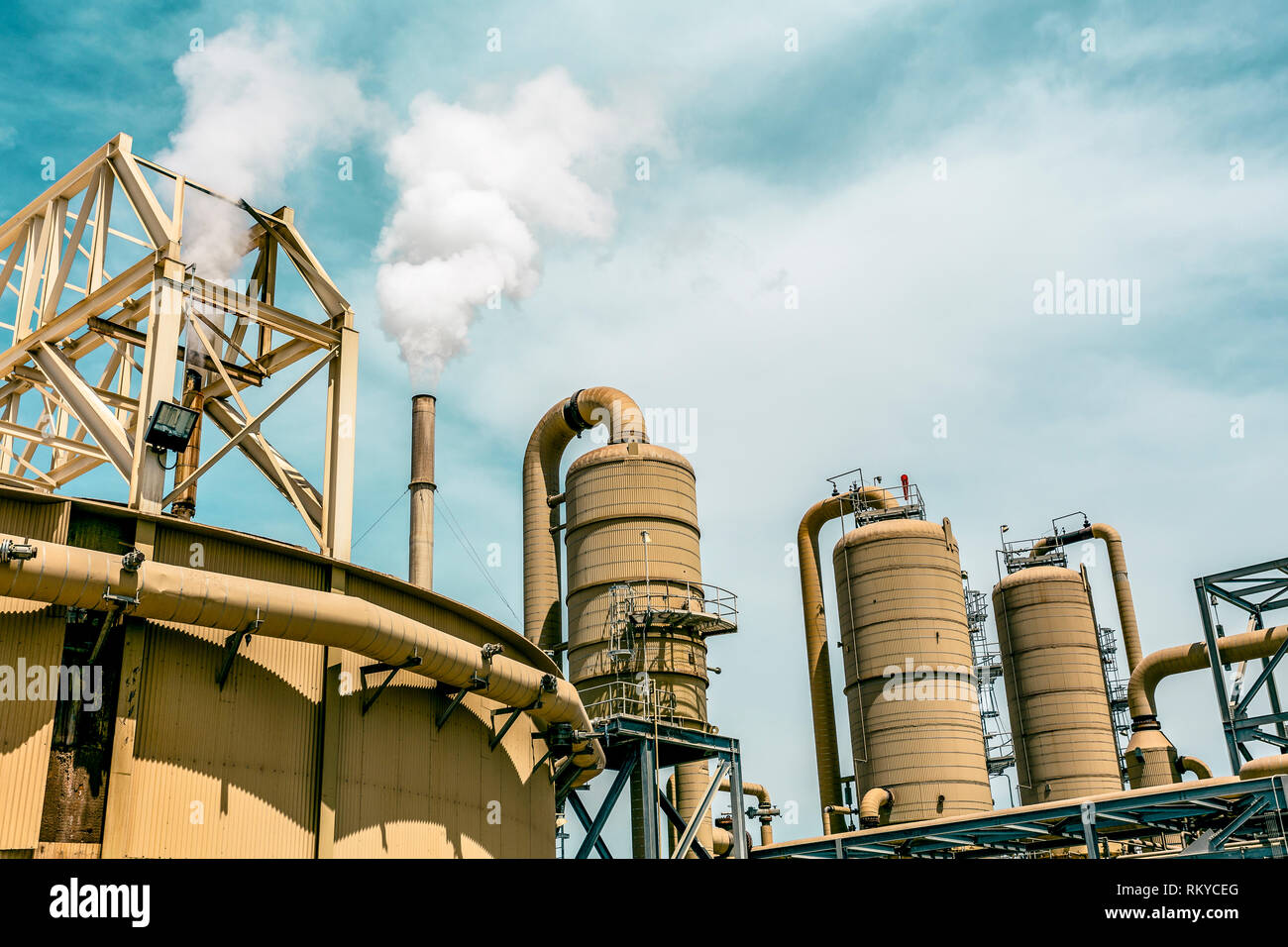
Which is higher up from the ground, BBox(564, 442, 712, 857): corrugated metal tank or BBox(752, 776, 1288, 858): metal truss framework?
BBox(564, 442, 712, 857): corrugated metal tank

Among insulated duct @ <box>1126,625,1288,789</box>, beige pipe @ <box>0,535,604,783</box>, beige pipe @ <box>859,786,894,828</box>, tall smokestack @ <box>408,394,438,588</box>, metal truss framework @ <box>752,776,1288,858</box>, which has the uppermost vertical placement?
tall smokestack @ <box>408,394,438,588</box>

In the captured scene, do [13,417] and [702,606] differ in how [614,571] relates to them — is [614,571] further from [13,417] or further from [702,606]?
[13,417]

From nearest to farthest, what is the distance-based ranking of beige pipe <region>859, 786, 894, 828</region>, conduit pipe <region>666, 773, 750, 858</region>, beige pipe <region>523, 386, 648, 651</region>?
conduit pipe <region>666, 773, 750, 858</region> → beige pipe <region>859, 786, 894, 828</region> → beige pipe <region>523, 386, 648, 651</region>

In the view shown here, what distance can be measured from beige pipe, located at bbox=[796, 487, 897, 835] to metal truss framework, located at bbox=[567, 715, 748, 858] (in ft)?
18.2

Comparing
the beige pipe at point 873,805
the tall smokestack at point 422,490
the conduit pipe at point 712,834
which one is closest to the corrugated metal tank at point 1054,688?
the beige pipe at point 873,805

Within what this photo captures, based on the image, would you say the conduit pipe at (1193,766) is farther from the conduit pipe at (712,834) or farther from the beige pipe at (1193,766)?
the conduit pipe at (712,834)

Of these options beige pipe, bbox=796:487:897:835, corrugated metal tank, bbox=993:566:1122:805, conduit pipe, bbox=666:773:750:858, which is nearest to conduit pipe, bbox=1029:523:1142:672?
corrugated metal tank, bbox=993:566:1122:805

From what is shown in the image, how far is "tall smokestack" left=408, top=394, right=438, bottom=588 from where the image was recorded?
29.5 meters

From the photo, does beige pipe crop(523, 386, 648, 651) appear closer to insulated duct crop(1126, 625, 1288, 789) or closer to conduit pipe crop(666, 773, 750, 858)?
conduit pipe crop(666, 773, 750, 858)

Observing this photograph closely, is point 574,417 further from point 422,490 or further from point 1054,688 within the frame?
point 1054,688

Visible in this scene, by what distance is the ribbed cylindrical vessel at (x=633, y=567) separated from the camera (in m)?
26.2

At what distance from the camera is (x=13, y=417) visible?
71.1 ft
